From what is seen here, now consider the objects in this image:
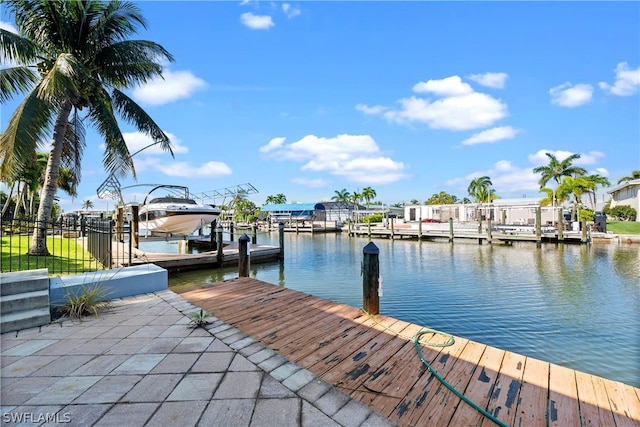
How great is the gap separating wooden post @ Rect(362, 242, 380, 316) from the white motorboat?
9.79 meters

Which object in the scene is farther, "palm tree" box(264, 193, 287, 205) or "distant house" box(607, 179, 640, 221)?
"palm tree" box(264, 193, 287, 205)

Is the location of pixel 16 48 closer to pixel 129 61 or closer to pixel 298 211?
pixel 129 61

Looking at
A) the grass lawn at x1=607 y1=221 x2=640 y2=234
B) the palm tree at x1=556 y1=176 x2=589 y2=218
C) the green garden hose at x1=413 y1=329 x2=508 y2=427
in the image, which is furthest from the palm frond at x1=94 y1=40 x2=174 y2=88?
the palm tree at x1=556 y1=176 x2=589 y2=218

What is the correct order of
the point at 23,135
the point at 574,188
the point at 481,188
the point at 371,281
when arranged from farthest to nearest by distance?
1. the point at 481,188
2. the point at 574,188
3. the point at 23,135
4. the point at 371,281

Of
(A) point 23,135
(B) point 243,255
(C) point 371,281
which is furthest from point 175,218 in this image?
(C) point 371,281

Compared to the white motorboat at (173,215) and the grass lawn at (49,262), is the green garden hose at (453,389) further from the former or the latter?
the white motorboat at (173,215)

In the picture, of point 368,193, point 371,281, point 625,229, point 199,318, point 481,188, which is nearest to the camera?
point 199,318

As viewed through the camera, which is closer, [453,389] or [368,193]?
[453,389]

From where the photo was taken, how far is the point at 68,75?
766 centimetres

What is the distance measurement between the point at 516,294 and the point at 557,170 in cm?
4023

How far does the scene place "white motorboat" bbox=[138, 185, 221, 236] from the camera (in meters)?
12.4

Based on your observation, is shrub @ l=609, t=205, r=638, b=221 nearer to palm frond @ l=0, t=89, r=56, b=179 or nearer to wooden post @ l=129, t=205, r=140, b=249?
wooden post @ l=129, t=205, r=140, b=249

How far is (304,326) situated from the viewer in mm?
4254

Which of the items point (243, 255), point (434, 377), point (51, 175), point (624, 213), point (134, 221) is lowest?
point (434, 377)
